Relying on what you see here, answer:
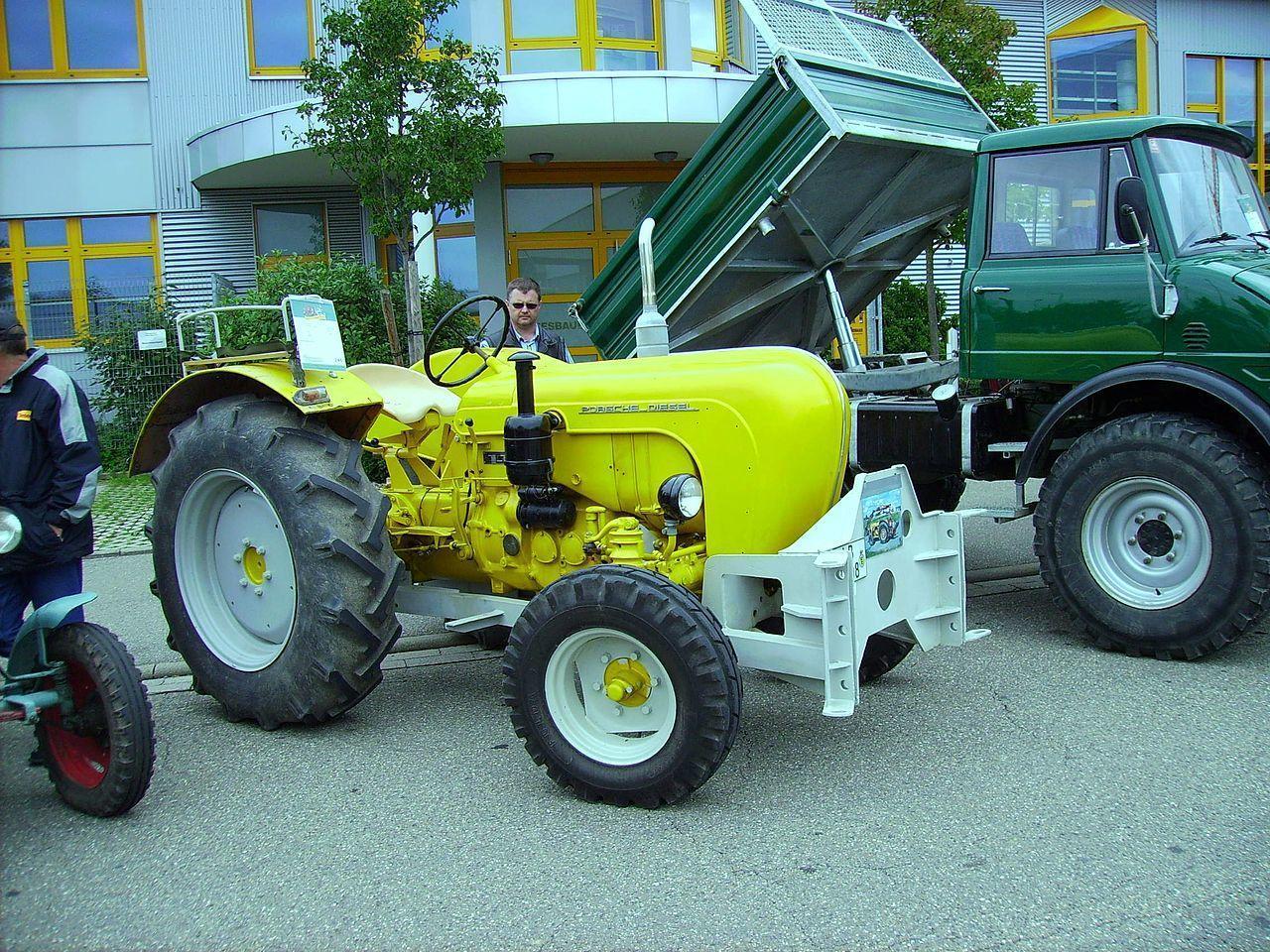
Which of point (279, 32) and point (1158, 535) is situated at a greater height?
point (279, 32)

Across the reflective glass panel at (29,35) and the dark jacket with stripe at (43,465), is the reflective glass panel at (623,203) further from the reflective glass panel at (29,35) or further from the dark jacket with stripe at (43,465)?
the dark jacket with stripe at (43,465)

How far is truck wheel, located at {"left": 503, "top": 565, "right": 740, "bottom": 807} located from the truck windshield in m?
3.30

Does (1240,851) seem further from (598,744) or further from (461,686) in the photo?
(461,686)

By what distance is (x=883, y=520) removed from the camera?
3.87 m

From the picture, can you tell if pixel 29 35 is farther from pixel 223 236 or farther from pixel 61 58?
pixel 223 236

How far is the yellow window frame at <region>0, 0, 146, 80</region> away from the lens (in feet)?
50.3

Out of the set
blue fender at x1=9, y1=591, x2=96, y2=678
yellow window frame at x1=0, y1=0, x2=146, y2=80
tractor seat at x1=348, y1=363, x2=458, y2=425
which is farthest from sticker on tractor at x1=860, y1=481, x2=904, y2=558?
yellow window frame at x1=0, y1=0, x2=146, y2=80

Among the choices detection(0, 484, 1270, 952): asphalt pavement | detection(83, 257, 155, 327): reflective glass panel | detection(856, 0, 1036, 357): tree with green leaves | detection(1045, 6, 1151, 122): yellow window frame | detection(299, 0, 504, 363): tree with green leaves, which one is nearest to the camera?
detection(0, 484, 1270, 952): asphalt pavement

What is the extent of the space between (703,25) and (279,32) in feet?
19.2

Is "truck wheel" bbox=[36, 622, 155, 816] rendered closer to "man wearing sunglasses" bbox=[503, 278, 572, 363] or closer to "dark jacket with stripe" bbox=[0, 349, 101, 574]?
"dark jacket with stripe" bbox=[0, 349, 101, 574]

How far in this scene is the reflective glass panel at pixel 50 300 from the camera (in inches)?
616

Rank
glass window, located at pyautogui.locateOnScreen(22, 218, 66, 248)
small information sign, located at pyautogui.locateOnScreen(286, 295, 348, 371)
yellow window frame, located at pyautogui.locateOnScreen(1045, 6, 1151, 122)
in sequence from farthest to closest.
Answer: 1. yellow window frame, located at pyautogui.locateOnScreen(1045, 6, 1151, 122)
2. glass window, located at pyautogui.locateOnScreen(22, 218, 66, 248)
3. small information sign, located at pyautogui.locateOnScreen(286, 295, 348, 371)

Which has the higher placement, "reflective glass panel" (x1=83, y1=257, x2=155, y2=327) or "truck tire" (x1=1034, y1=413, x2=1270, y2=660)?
"reflective glass panel" (x1=83, y1=257, x2=155, y2=327)

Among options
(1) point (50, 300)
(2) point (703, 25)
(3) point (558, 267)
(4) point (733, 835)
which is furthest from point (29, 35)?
(4) point (733, 835)
